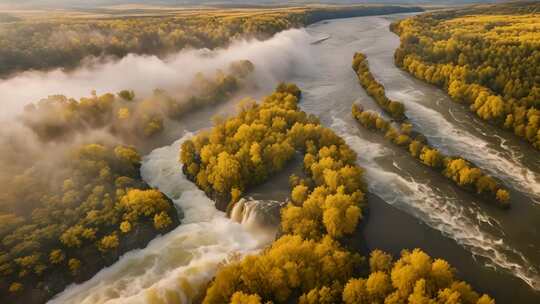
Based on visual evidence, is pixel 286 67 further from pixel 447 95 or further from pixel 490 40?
pixel 490 40

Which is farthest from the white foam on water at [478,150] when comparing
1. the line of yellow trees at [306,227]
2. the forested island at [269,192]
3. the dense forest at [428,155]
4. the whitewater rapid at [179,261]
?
the whitewater rapid at [179,261]

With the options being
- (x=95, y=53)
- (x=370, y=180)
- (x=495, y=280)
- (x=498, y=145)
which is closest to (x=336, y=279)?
(x=495, y=280)

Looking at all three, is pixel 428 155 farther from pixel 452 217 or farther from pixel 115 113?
pixel 115 113

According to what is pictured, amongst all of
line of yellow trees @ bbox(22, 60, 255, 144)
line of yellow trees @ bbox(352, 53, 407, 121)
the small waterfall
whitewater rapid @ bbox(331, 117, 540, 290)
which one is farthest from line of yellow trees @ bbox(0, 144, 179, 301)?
line of yellow trees @ bbox(352, 53, 407, 121)

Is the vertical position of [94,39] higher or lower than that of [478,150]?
higher

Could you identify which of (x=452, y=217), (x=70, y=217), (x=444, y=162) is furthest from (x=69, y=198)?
(x=444, y=162)

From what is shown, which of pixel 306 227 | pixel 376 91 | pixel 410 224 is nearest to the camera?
pixel 306 227
